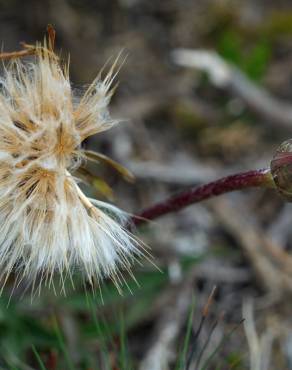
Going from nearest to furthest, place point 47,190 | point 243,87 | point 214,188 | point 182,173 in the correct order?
1. point 47,190
2. point 214,188
3. point 182,173
4. point 243,87

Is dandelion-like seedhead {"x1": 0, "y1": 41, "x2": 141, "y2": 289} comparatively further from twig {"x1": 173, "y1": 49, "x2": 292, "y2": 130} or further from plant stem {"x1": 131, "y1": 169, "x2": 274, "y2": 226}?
twig {"x1": 173, "y1": 49, "x2": 292, "y2": 130}

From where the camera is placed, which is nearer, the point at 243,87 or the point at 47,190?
the point at 47,190

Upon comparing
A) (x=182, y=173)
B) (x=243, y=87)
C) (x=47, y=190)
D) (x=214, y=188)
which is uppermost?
(x=243, y=87)

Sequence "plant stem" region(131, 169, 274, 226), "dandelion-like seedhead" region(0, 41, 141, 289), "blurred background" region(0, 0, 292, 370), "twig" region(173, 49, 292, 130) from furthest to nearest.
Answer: "twig" region(173, 49, 292, 130)
"blurred background" region(0, 0, 292, 370)
"plant stem" region(131, 169, 274, 226)
"dandelion-like seedhead" region(0, 41, 141, 289)

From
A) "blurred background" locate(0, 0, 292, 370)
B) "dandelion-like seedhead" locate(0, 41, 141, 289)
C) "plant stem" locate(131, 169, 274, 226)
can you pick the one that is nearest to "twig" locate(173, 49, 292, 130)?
"blurred background" locate(0, 0, 292, 370)

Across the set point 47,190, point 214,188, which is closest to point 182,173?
point 214,188

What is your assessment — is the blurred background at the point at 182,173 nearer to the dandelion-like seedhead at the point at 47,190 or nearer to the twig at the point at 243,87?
the twig at the point at 243,87

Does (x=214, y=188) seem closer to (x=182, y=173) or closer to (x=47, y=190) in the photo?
(x=47, y=190)
